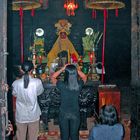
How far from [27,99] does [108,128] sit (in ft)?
7.76

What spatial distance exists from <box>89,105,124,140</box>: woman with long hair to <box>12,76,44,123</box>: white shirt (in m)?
2.20

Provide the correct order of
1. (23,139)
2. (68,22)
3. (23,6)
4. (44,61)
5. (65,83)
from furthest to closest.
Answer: (68,22)
(44,61)
(23,6)
(23,139)
(65,83)

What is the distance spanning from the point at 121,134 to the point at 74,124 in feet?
6.82

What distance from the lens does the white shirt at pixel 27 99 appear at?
688 centimetres

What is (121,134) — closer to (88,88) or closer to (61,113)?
(61,113)

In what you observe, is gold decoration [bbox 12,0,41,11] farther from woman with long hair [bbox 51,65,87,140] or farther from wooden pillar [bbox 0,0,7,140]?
wooden pillar [bbox 0,0,7,140]

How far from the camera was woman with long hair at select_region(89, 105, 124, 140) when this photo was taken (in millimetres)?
4926

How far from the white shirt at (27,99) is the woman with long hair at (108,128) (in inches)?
86.7

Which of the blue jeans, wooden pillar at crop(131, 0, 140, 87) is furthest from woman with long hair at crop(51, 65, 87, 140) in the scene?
wooden pillar at crop(131, 0, 140, 87)

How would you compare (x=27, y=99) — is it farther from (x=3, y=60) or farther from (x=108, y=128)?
(x=108, y=128)

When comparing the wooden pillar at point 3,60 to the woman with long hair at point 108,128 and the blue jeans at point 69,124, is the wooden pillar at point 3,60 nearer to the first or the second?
the woman with long hair at point 108,128

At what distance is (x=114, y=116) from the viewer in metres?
4.98

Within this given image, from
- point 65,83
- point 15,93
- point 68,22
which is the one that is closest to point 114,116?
point 65,83

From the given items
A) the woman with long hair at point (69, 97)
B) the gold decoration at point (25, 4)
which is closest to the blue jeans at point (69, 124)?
the woman with long hair at point (69, 97)
